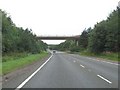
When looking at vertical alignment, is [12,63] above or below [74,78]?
below

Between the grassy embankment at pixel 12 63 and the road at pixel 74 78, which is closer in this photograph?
the road at pixel 74 78

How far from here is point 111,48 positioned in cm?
7425

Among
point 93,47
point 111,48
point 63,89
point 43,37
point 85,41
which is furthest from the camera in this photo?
point 43,37

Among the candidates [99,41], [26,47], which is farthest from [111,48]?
[26,47]

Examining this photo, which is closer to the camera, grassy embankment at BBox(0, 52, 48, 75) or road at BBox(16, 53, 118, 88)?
road at BBox(16, 53, 118, 88)

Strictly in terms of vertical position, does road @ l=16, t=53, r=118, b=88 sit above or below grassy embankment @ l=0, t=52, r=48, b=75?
above

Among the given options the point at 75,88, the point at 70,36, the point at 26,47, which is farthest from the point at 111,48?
the point at 70,36

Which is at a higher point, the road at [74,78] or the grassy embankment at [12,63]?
the road at [74,78]

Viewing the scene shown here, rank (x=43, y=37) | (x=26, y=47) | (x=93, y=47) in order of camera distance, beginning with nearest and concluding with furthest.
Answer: (x=93, y=47) < (x=26, y=47) < (x=43, y=37)

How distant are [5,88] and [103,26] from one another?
2696 inches

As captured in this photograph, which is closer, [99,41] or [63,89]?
[63,89]

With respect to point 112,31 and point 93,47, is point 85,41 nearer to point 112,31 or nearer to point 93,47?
point 93,47

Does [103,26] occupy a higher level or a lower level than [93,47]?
higher

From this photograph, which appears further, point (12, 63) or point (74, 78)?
point (12, 63)
